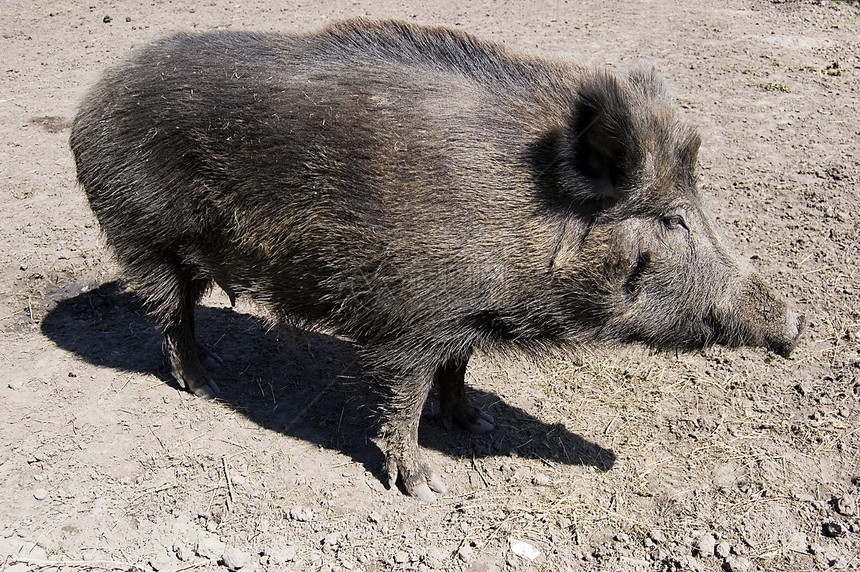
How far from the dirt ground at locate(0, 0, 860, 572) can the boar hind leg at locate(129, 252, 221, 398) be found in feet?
0.51

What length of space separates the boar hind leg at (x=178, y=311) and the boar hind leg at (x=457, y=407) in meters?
1.42

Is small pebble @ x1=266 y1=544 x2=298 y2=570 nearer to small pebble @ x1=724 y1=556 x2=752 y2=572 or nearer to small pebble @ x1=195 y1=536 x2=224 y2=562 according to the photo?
small pebble @ x1=195 y1=536 x2=224 y2=562

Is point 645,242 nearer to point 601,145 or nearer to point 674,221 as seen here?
point 674,221

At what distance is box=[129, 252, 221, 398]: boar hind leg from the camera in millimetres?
4258

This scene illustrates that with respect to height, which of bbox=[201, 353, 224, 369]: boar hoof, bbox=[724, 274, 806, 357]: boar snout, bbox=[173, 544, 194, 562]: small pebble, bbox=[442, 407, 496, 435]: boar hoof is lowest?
bbox=[201, 353, 224, 369]: boar hoof

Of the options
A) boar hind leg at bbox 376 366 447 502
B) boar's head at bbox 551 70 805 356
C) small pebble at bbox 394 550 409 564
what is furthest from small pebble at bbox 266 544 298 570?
A: boar's head at bbox 551 70 805 356

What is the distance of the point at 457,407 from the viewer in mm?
4395

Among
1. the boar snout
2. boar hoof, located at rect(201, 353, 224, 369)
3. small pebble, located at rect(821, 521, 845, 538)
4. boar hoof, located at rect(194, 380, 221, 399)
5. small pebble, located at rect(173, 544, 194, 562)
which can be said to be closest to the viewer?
the boar snout

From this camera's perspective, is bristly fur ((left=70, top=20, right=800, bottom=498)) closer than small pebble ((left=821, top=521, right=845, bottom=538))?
Yes

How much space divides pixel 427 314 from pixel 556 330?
63cm

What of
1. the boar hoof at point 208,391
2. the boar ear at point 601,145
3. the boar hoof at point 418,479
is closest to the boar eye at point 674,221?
the boar ear at point 601,145

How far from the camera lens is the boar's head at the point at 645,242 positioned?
327 cm

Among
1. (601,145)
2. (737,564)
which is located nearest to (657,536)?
(737,564)

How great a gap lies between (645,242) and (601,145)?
486 mm
